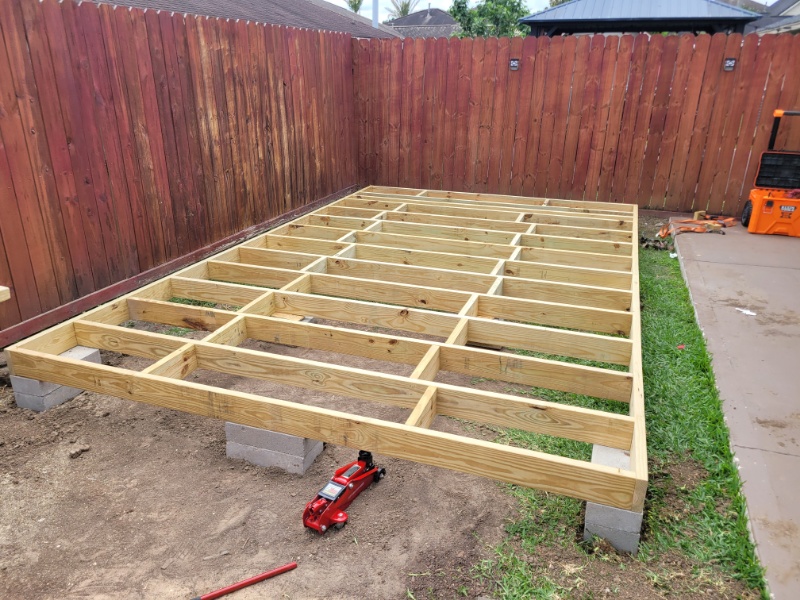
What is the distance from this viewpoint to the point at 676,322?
15.6 ft

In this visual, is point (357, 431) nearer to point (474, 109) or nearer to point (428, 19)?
point (474, 109)

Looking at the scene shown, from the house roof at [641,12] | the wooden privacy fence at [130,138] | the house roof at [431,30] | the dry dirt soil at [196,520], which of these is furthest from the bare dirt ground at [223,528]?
the house roof at [431,30]

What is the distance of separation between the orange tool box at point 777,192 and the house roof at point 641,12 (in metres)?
7.31

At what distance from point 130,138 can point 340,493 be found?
395 cm

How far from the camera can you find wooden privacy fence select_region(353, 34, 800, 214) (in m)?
7.31

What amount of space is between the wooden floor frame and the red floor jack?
6.3 inches

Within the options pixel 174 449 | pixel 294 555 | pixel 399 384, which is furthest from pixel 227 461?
pixel 399 384

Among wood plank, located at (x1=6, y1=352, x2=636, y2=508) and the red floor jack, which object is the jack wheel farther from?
the red floor jack

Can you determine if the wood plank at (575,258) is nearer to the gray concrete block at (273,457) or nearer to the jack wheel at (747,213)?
the gray concrete block at (273,457)

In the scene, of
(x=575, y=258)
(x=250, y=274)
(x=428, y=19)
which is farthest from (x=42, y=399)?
(x=428, y=19)

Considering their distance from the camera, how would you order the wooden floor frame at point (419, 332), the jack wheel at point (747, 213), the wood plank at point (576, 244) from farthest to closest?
the jack wheel at point (747, 213) → the wood plank at point (576, 244) → the wooden floor frame at point (419, 332)

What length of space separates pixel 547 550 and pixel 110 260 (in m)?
4.31

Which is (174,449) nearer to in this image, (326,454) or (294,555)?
(326,454)

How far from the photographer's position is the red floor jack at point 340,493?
2.57m
